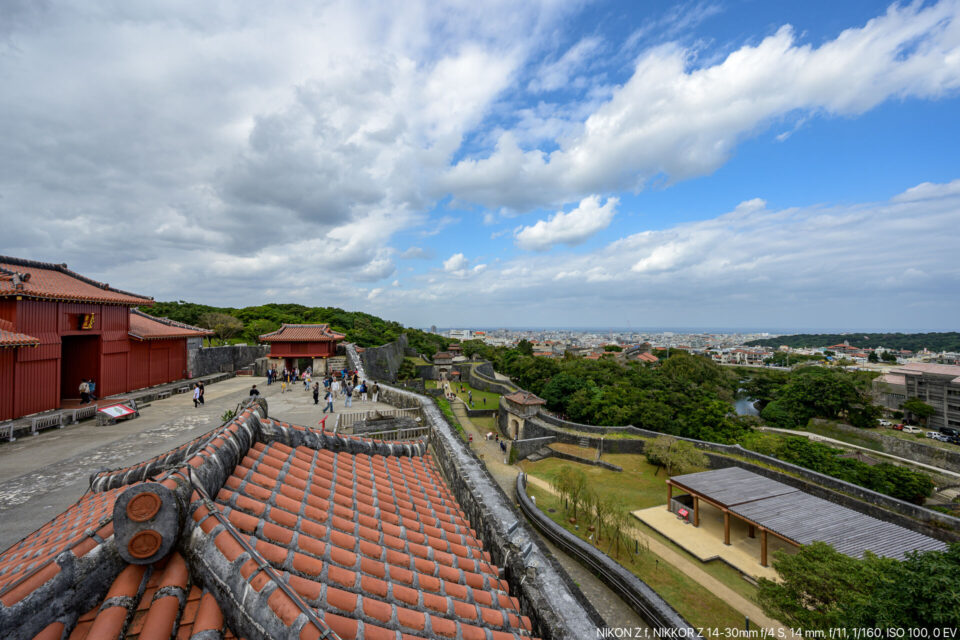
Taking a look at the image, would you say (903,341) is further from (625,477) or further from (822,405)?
(625,477)

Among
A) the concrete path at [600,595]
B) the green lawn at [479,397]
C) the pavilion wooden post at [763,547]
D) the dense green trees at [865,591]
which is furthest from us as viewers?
the green lawn at [479,397]

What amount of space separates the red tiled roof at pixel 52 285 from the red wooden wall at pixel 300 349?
7788mm

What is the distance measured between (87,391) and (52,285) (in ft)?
13.0

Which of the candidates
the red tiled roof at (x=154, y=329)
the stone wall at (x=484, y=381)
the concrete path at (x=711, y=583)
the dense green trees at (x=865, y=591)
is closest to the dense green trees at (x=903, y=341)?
the stone wall at (x=484, y=381)

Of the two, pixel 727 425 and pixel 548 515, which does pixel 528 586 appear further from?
pixel 727 425

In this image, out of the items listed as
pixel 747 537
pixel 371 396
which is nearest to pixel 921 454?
pixel 747 537

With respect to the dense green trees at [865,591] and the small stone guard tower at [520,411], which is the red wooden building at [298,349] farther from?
the dense green trees at [865,591]

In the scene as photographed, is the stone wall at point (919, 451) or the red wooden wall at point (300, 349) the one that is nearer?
the red wooden wall at point (300, 349)

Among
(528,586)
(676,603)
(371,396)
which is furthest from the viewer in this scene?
(371,396)

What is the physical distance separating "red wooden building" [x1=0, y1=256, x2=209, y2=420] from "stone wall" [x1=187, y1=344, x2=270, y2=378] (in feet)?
4.43

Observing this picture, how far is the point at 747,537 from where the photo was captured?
49.0 ft

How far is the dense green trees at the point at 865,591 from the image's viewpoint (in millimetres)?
4844

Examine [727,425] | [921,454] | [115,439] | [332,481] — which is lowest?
[921,454]

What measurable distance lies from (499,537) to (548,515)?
14327 mm
